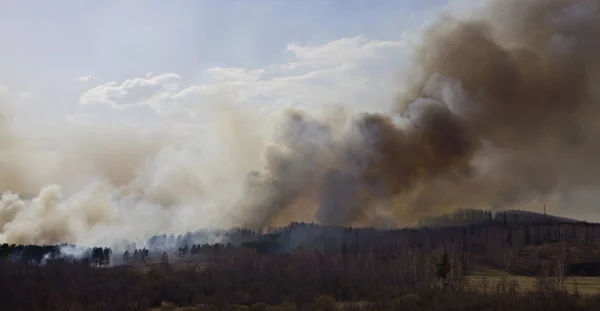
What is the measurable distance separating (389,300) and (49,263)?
5040 centimetres

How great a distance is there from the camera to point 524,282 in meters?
80.8

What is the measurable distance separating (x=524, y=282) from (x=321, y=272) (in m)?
25.8

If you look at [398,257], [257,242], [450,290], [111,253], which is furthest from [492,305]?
[111,253]

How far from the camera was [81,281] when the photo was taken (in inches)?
2975

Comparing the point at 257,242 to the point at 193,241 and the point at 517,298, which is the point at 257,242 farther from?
the point at 517,298

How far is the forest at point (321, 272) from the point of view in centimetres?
6625

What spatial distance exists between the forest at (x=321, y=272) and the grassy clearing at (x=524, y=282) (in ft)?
1.37

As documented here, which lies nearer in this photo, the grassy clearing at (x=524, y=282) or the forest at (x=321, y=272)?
the forest at (x=321, y=272)

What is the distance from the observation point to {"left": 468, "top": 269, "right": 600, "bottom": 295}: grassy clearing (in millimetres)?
72625

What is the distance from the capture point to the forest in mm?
66250

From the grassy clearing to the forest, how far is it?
0.42 m

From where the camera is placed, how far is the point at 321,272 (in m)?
81.6

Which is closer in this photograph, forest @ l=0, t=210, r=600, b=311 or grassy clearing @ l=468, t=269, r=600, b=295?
forest @ l=0, t=210, r=600, b=311

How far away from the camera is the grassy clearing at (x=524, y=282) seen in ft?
238
